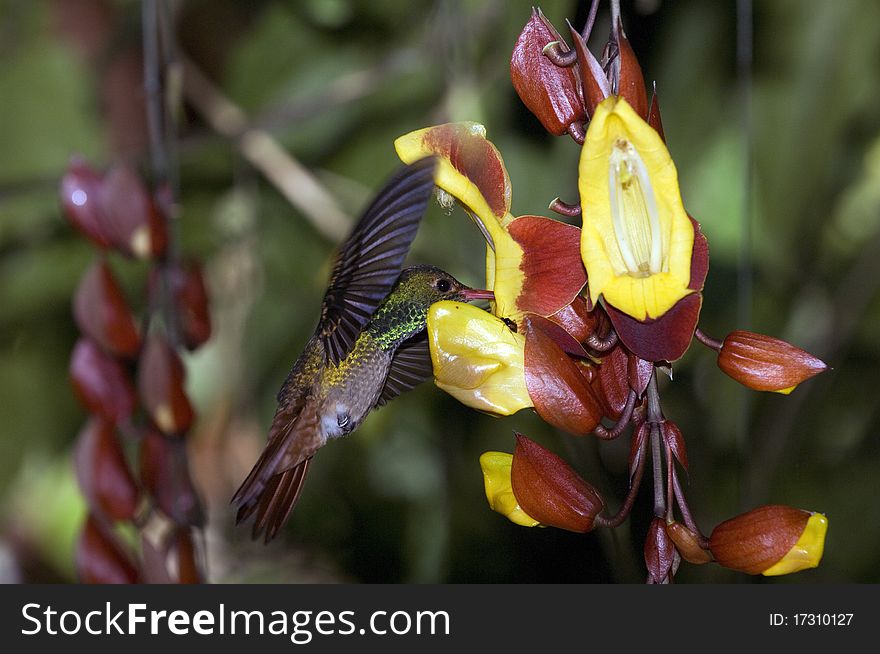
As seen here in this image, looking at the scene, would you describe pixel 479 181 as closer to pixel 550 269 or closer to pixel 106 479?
pixel 550 269

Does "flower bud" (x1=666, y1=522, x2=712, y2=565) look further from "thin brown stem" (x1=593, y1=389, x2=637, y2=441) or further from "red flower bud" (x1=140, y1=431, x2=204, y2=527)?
"red flower bud" (x1=140, y1=431, x2=204, y2=527)

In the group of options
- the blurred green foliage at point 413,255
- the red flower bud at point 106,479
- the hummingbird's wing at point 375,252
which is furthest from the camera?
the blurred green foliage at point 413,255

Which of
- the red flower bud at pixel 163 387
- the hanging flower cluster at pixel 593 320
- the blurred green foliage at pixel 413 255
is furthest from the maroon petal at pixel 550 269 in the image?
the blurred green foliage at pixel 413 255

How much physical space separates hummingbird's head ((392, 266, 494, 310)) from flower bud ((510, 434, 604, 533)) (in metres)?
0.05

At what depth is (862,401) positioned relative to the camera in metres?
0.84

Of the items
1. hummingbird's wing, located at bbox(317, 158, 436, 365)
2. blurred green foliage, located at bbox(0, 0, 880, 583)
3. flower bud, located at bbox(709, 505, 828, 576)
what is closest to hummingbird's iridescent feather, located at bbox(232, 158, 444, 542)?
hummingbird's wing, located at bbox(317, 158, 436, 365)

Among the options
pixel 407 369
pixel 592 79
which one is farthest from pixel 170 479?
pixel 592 79

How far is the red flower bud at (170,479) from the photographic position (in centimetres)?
54

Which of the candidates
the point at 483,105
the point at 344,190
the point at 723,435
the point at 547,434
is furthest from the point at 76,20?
the point at 723,435

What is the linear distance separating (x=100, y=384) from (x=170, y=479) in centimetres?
7

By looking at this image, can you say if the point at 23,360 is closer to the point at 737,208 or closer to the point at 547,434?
the point at 547,434

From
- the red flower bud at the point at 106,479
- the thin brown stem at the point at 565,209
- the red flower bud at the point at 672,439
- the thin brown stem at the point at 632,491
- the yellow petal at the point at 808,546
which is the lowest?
the yellow petal at the point at 808,546

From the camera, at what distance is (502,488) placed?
296 mm

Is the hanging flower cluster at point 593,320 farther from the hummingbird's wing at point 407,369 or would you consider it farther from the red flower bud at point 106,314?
the red flower bud at point 106,314
